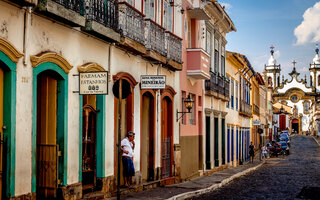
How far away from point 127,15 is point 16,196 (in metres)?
6.04

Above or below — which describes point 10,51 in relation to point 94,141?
above

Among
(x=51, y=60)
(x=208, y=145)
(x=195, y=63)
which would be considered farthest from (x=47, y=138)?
(x=208, y=145)

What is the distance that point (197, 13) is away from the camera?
19.7 metres

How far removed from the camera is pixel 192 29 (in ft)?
68.1

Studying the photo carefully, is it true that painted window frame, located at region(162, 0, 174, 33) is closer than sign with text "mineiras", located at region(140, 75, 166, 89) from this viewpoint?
No

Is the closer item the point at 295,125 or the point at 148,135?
the point at 148,135

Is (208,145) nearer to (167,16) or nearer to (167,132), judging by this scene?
(167,132)

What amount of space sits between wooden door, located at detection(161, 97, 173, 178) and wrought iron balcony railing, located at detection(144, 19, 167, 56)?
83.3 inches

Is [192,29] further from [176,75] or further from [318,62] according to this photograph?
[318,62]

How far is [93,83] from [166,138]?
7.44m

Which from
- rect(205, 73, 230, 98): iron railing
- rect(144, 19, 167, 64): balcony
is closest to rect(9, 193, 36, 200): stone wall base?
rect(144, 19, 167, 64): balcony

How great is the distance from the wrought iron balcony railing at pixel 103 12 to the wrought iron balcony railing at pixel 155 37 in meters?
2.54

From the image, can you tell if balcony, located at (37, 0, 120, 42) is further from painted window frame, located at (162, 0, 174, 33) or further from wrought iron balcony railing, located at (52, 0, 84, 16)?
painted window frame, located at (162, 0, 174, 33)

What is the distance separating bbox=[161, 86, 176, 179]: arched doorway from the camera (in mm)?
16922
